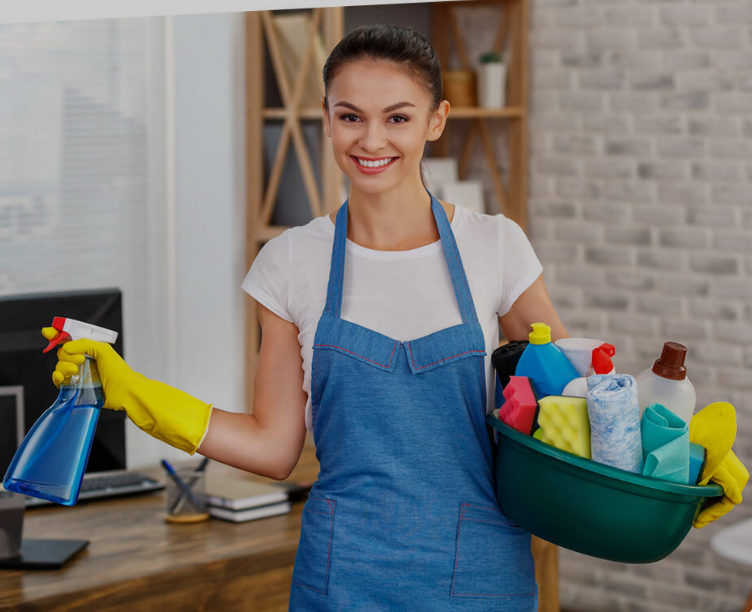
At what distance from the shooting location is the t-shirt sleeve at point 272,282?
Result: 1567 millimetres

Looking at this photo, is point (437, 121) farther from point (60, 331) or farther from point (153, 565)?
point (153, 565)

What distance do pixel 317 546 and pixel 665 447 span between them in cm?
55

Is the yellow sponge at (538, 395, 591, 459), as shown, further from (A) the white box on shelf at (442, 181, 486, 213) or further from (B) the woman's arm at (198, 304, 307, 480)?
(A) the white box on shelf at (442, 181, 486, 213)

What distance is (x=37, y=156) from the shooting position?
298 cm

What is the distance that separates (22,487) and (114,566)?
1.64 feet

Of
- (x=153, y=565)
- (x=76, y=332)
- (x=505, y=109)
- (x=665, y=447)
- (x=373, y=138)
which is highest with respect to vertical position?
(x=505, y=109)

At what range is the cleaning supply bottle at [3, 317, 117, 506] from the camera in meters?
1.45

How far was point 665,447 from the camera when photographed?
4.10 ft

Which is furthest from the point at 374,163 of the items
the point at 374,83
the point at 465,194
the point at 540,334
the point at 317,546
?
the point at 465,194

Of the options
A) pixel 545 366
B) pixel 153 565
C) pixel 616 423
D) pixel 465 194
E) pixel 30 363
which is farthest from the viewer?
pixel 465 194

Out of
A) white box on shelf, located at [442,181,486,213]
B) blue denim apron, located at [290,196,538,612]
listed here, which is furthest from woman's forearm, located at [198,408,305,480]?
white box on shelf, located at [442,181,486,213]

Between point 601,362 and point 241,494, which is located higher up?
point 601,362

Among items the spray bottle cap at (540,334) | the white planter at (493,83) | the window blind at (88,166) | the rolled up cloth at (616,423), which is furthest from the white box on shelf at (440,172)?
the rolled up cloth at (616,423)

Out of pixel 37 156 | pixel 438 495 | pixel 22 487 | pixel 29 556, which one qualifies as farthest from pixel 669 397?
pixel 37 156
